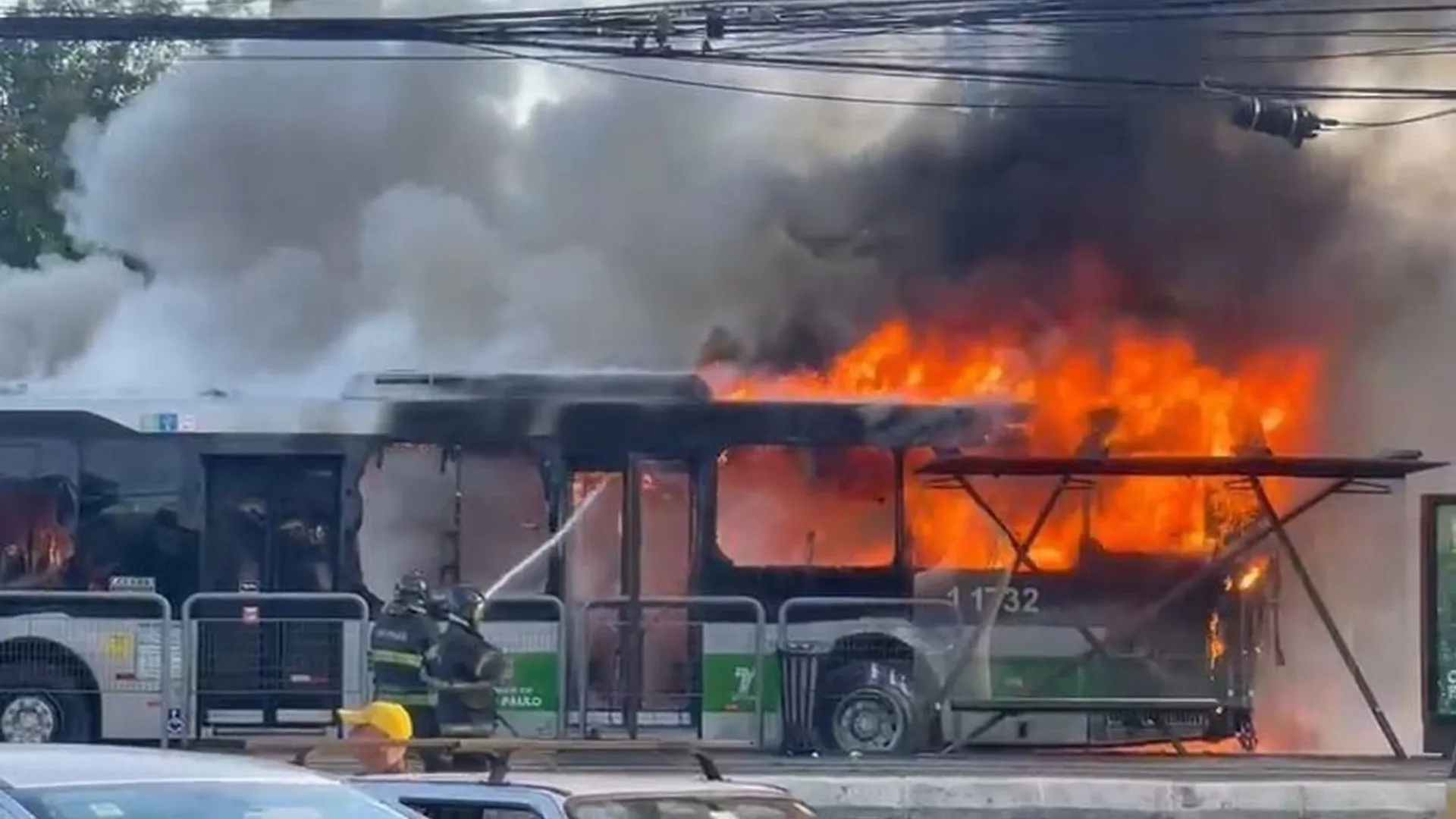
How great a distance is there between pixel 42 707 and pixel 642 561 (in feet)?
13.9

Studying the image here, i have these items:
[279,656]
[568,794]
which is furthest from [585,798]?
[279,656]

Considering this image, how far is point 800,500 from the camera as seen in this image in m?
20.0

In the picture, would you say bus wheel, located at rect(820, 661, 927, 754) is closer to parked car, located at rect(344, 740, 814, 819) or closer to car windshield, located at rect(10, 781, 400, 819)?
parked car, located at rect(344, 740, 814, 819)

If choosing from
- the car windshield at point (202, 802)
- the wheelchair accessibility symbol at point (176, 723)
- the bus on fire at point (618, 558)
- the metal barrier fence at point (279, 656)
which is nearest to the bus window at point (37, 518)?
the bus on fire at point (618, 558)

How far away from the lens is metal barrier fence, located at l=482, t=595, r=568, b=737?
19.7 metres

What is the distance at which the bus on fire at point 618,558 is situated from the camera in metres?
19.6

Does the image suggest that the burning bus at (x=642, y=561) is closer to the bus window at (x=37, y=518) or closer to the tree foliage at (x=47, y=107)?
the bus window at (x=37, y=518)

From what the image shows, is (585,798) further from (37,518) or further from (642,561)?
(37,518)

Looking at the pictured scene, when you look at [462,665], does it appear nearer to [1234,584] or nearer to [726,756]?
[726,756]

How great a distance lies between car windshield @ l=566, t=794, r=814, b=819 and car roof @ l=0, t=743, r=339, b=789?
3.45 ft

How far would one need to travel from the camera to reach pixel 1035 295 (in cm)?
2416

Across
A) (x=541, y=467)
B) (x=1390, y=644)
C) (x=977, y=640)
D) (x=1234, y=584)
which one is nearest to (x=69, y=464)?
(x=541, y=467)

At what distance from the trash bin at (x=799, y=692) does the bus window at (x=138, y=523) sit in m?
4.19

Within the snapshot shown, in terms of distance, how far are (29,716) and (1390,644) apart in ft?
34.0
